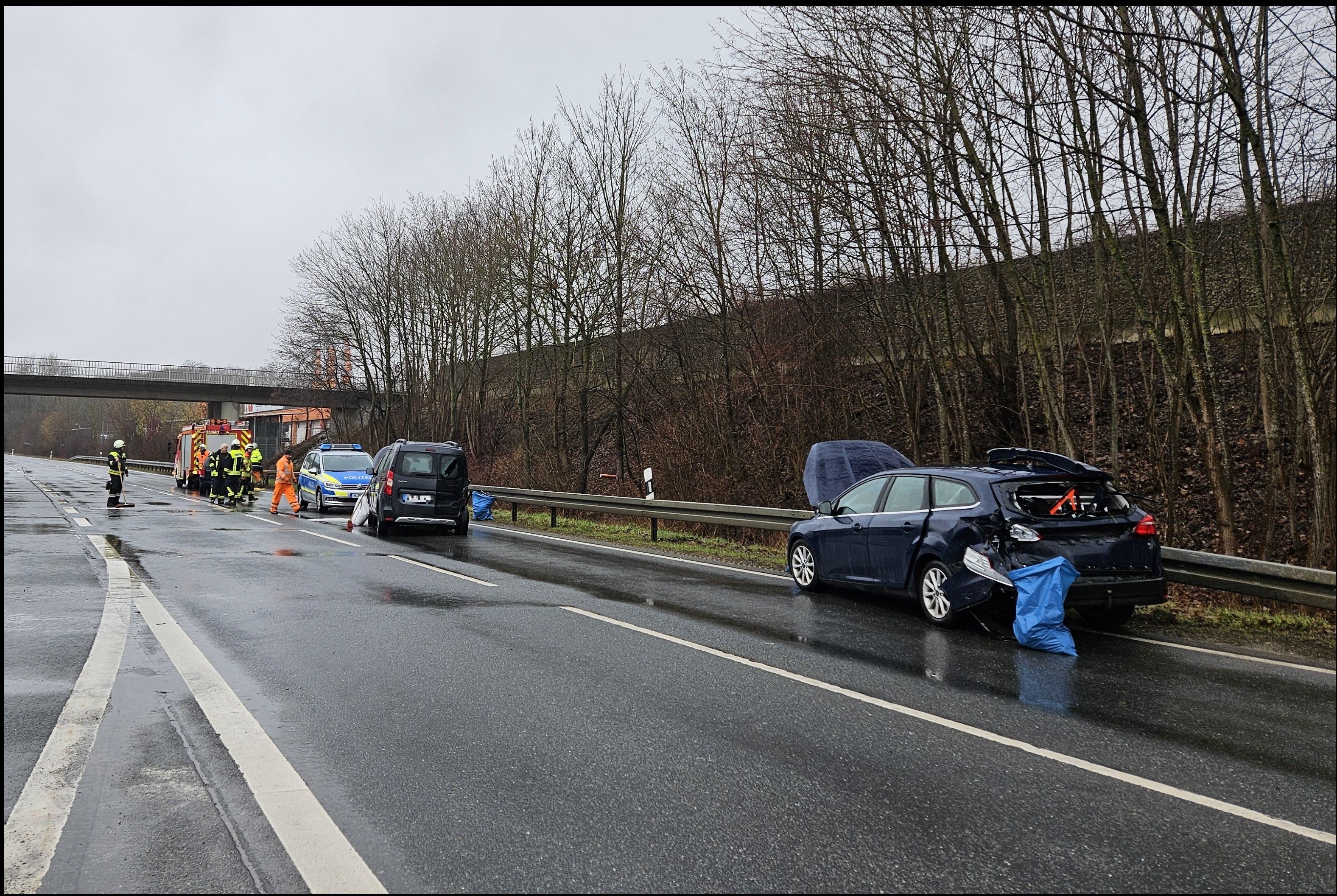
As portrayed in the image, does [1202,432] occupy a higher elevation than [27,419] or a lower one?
lower

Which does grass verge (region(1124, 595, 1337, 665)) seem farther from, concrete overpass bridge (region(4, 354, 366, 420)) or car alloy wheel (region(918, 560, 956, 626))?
concrete overpass bridge (region(4, 354, 366, 420))

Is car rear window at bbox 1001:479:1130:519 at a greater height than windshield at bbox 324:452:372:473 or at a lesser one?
lesser

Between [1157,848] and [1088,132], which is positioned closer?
[1157,848]

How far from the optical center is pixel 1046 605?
7.68 metres

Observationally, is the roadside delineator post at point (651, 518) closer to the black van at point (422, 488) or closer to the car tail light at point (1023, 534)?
the black van at point (422, 488)

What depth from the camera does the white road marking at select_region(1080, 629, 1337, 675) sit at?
697cm

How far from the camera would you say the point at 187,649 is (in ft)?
23.7

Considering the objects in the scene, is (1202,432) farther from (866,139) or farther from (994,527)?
(866,139)

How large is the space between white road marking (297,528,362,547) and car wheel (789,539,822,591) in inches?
333

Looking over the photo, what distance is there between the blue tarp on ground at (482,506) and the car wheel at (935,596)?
16298 mm

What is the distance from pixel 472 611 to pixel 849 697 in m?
4.53

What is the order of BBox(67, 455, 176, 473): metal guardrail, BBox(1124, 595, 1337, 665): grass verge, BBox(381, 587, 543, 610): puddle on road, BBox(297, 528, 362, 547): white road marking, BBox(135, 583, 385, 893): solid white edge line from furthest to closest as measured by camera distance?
BBox(67, 455, 176, 473): metal guardrail < BBox(297, 528, 362, 547): white road marking < BBox(381, 587, 543, 610): puddle on road < BBox(1124, 595, 1337, 665): grass verge < BBox(135, 583, 385, 893): solid white edge line

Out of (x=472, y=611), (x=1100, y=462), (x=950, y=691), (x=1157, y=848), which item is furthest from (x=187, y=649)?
(x=1100, y=462)

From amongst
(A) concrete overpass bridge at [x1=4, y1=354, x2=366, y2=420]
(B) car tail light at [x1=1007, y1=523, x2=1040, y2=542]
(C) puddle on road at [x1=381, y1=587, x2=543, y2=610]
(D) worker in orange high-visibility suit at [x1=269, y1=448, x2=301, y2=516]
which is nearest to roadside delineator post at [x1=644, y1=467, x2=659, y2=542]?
→ (C) puddle on road at [x1=381, y1=587, x2=543, y2=610]
